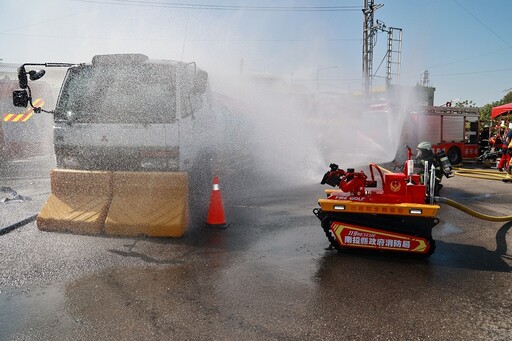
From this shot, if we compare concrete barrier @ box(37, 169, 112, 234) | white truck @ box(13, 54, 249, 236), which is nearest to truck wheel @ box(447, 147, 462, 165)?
white truck @ box(13, 54, 249, 236)

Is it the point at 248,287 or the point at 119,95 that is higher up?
the point at 119,95

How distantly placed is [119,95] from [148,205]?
5.46ft

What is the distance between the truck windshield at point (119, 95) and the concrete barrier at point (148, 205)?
82 centimetres

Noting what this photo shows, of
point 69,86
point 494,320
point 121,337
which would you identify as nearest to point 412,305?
point 494,320

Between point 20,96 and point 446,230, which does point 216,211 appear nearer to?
point 20,96

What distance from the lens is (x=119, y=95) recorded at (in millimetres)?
5633

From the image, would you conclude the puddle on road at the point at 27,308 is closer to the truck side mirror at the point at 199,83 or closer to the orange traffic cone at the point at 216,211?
the orange traffic cone at the point at 216,211

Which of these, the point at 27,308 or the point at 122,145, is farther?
the point at 122,145

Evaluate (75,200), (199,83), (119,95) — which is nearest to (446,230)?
(199,83)

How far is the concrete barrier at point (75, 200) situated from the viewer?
535 cm

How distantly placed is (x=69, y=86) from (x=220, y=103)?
10.9 feet

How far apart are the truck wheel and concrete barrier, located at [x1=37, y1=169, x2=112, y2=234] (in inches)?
648

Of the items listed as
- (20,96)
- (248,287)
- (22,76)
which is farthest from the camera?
(20,96)

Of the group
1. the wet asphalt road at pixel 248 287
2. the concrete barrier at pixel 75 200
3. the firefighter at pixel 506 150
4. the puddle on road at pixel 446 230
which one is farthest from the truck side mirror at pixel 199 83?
the firefighter at pixel 506 150
